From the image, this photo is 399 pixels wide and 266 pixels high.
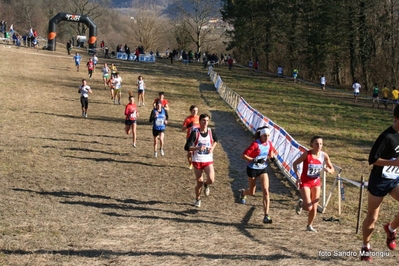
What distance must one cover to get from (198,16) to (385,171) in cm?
7965

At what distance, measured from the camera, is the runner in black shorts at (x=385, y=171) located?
6394mm

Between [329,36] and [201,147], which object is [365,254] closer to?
[201,147]

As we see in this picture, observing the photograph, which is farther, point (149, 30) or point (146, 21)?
point (146, 21)

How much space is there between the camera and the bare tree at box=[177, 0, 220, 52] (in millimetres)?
83625

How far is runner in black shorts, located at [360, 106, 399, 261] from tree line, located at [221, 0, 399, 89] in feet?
136

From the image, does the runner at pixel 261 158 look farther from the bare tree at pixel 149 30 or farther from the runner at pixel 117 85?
the bare tree at pixel 149 30

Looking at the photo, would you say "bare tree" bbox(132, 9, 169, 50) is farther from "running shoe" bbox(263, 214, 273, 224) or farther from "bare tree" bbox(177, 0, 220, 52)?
"running shoe" bbox(263, 214, 273, 224)

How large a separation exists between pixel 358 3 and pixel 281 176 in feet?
121

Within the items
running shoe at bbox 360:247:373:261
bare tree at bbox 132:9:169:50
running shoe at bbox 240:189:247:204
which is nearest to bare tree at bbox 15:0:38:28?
bare tree at bbox 132:9:169:50

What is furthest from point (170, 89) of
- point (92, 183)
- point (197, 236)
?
point (197, 236)

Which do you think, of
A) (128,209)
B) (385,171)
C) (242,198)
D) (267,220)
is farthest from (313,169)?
(128,209)

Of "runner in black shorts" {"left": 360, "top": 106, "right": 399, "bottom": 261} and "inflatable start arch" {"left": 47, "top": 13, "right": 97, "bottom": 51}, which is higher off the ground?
"inflatable start arch" {"left": 47, "top": 13, "right": 97, "bottom": 51}

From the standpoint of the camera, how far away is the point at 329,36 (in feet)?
163

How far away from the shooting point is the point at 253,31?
65500 mm
